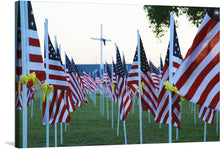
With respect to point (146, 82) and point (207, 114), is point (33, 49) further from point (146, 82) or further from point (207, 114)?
point (207, 114)

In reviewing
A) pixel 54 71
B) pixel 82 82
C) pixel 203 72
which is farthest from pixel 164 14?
pixel 82 82

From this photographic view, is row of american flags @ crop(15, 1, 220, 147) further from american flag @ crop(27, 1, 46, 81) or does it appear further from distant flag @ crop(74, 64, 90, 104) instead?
distant flag @ crop(74, 64, 90, 104)

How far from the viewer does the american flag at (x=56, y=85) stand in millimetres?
9703

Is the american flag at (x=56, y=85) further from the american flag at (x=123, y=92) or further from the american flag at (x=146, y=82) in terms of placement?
the american flag at (x=146, y=82)

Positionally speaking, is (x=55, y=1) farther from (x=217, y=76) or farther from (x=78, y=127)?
(x=78, y=127)

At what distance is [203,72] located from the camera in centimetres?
675

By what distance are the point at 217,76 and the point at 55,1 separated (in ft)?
14.3

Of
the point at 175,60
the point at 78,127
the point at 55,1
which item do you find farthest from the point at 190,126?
the point at 55,1

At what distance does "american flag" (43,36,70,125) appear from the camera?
31.8 feet

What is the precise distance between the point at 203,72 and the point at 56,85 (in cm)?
415

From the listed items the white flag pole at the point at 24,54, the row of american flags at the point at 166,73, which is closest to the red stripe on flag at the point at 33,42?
the row of american flags at the point at 166,73

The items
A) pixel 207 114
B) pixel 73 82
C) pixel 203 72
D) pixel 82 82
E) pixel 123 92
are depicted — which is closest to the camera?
pixel 203 72

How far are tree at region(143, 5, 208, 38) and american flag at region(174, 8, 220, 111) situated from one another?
3.63 meters

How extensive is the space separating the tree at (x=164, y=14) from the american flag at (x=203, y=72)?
363cm
